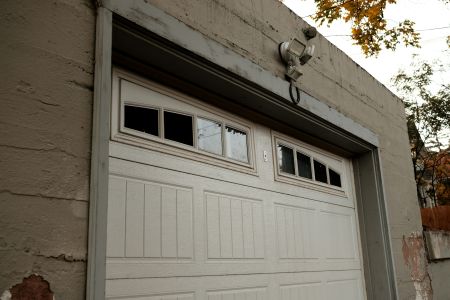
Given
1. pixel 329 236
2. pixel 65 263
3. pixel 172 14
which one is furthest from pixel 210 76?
pixel 329 236

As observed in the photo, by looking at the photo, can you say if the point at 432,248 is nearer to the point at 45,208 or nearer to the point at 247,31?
the point at 247,31

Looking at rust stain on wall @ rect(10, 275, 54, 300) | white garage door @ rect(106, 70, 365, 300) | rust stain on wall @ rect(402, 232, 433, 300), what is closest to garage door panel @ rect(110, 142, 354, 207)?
white garage door @ rect(106, 70, 365, 300)

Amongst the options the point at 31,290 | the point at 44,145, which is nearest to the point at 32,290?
the point at 31,290

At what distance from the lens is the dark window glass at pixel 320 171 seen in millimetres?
4738

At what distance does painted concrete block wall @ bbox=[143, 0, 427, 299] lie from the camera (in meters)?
3.39

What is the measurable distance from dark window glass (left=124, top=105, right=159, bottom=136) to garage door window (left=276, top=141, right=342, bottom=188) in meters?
1.48

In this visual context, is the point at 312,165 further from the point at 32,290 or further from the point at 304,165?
the point at 32,290

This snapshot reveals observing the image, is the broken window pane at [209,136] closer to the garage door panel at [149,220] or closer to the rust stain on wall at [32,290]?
the garage door panel at [149,220]

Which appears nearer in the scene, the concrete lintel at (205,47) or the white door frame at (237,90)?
the white door frame at (237,90)

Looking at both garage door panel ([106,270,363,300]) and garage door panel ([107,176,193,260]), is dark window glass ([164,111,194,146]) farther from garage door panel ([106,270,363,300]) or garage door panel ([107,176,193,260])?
garage door panel ([106,270,363,300])

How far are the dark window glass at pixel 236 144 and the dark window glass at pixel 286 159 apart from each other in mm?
498

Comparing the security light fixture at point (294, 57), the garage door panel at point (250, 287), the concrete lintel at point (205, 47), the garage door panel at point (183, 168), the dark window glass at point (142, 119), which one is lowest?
the garage door panel at point (250, 287)

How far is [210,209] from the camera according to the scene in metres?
3.29

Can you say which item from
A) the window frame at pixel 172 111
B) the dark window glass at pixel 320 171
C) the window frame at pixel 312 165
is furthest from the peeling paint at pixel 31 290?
the dark window glass at pixel 320 171
